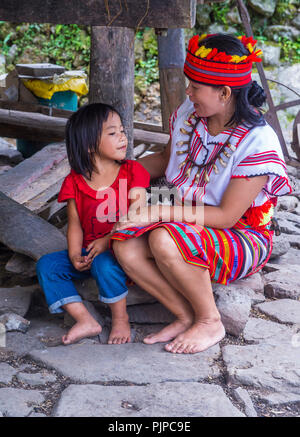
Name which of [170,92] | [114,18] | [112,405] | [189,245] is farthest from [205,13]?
[112,405]

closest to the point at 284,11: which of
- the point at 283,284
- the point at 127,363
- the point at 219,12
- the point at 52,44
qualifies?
the point at 219,12

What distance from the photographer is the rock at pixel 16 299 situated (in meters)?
3.05

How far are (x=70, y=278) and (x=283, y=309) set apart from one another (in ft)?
3.98

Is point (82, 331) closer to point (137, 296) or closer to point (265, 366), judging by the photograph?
point (137, 296)

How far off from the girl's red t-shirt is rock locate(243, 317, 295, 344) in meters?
0.92

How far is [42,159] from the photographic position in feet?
17.9

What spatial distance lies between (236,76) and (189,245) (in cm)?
85

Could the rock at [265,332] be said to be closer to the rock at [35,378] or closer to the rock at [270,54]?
the rock at [35,378]

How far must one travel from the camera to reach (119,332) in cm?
284

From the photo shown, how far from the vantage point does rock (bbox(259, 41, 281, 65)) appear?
35.1ft

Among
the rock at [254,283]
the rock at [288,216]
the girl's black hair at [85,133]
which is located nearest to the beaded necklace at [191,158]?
the girl's black hair at [85,133]

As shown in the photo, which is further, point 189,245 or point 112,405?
point 189,245

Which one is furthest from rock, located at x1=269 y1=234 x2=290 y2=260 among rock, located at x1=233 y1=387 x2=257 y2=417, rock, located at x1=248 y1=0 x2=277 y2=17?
rock, located at x1=248 y1=0 x2=277 y2=17
